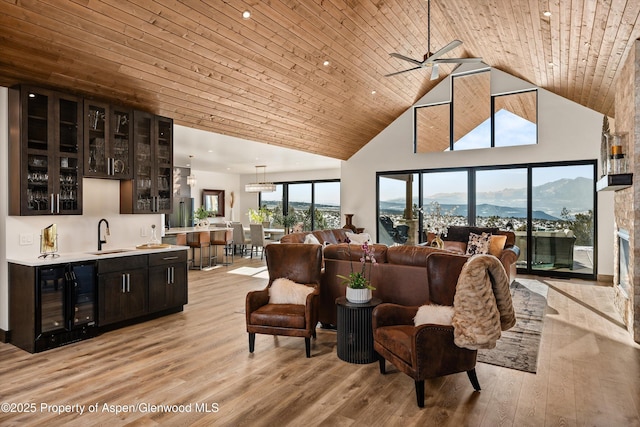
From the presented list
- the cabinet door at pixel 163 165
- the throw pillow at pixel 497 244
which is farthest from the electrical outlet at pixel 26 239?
the throw pillow at pixel 497 244

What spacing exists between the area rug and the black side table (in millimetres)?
1125

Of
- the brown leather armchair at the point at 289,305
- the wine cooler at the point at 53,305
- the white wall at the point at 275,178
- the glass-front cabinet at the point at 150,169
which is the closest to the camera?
the brown leather armchair at the point at 289,305

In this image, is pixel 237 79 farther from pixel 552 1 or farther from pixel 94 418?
pixel 94 418

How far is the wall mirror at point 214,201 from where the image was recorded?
44.0 ft

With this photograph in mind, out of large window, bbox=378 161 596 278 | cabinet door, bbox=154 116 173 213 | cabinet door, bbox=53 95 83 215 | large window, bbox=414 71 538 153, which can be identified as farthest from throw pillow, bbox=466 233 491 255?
cabinet door, bbox=53 95 83 215

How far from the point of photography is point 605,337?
430 cm

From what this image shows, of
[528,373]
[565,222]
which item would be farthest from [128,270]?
[565,222]

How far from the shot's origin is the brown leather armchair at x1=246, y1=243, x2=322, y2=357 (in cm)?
373

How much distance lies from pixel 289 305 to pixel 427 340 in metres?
1.61

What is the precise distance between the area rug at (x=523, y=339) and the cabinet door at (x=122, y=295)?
4.01 metres

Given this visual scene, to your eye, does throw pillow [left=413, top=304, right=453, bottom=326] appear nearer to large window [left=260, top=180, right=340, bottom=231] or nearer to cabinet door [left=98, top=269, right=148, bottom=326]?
cabinet door [left=98, top=269, right=148, bottom=326]

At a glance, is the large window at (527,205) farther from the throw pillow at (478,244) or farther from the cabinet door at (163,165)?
the cabinet door at (163,165)

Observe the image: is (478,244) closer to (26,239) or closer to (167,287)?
(167,287)

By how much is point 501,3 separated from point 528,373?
441 cm
